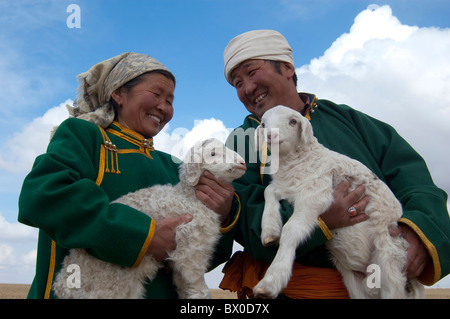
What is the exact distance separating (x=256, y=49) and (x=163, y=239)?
92.6 inches

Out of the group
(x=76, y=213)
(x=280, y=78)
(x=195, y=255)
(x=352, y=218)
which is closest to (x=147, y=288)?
(x=195, y=255)

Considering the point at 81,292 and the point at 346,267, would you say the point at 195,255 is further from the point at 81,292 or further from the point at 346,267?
the point at 346,267

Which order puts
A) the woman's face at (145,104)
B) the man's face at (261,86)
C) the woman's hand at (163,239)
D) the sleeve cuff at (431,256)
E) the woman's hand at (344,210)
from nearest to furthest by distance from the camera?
the woman's hand at (163,239)
the woman's hand at (344,210)
the sleeve cuff at (431,256)
the woman's face at (145,104)
the man's face at (261,86)

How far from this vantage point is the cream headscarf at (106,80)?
3.90 meters

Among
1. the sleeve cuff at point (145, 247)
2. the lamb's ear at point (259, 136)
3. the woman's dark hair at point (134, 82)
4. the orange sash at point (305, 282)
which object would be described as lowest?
the orange sash at point (305, 282)

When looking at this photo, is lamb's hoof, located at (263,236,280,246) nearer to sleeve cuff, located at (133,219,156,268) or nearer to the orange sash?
the orange sash

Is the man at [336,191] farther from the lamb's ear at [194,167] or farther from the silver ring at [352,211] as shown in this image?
the lamb's ear at [194,167]

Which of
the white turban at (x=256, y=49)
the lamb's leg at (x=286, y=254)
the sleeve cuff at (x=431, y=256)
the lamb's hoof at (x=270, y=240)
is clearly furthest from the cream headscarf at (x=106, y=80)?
the sleeve cuff at (x=431, y=256)

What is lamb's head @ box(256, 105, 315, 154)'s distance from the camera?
3242 mm

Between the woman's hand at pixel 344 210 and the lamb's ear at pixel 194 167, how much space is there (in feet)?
3.51

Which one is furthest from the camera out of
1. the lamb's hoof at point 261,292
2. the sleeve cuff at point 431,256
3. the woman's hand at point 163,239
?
the sleeve cuff at point 431,256

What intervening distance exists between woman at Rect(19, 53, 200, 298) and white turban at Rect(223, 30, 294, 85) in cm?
77

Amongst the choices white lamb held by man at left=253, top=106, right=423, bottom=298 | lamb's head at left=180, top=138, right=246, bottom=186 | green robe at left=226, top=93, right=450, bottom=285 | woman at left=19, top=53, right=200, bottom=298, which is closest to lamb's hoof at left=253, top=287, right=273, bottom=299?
white lamb held by man at left=253, top=106, right=423, bottom=298

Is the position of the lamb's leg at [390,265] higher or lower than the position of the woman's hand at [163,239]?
lower
